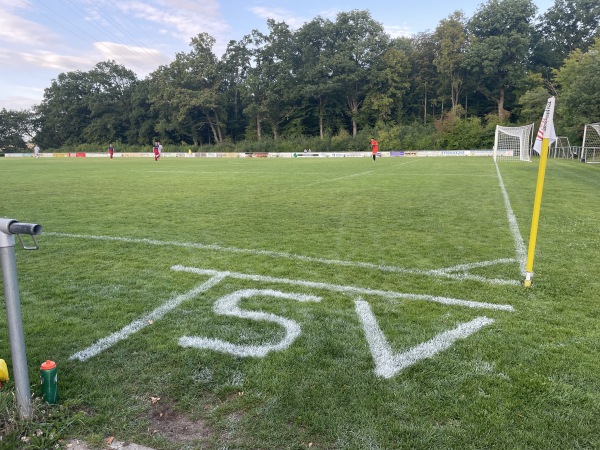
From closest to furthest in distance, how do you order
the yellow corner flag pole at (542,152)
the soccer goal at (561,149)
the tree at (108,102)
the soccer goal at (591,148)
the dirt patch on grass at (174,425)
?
the dirt patch on grass at (174,425) < the yellow corner flag pole at (542,152) < the soccer goal at (591,148) < the soccer goal at (561,149) < the tree at (108,102)

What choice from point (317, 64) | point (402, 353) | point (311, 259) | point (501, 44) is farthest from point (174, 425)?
point (317, 64)

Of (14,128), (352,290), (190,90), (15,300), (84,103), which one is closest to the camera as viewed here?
(15,300)

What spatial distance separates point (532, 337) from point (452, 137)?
51.5 meters

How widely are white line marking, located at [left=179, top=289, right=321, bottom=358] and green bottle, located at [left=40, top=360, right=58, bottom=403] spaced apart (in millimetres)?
1024

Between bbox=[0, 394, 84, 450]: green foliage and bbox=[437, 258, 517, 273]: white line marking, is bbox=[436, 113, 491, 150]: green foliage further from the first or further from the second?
bbox=[0, 394, 84, 450]: green foliage

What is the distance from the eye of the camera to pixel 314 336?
142 inches

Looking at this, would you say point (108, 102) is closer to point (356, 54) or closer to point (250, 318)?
point (356, 54)

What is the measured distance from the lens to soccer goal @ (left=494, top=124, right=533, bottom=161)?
30850mm

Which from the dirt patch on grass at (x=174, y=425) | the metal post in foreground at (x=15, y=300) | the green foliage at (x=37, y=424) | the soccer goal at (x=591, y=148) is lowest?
the dirt patch on grass at (x=174, y=425)

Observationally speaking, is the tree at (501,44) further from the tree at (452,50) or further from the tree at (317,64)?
the tree at (317,64)

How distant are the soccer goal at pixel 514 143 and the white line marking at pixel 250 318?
94.3 ft

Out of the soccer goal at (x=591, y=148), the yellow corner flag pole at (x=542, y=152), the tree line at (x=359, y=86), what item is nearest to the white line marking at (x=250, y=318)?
the yellow corner flag pole at (x=542, y=152)

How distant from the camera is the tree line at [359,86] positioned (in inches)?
2154

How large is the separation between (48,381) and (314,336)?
2.03 metres
